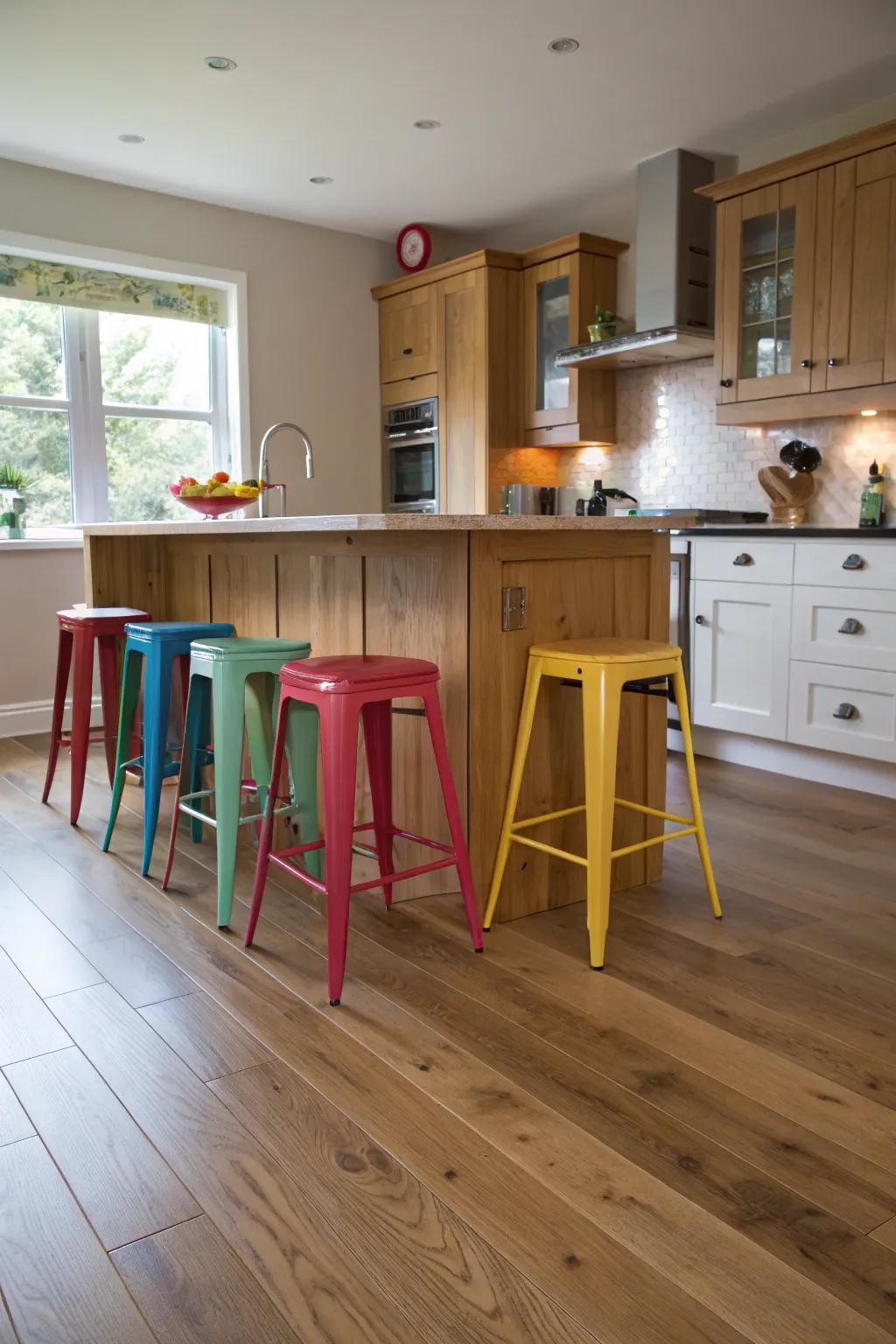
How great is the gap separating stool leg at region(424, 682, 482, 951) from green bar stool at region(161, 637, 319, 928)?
1.16 ft

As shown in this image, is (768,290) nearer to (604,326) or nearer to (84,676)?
(604,326)

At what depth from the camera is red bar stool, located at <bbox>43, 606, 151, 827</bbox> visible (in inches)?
122

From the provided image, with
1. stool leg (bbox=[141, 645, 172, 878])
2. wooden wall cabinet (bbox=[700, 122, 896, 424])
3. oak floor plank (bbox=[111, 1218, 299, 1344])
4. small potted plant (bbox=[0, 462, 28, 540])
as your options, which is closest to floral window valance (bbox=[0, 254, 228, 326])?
small potted plant (bbox=[0, 462, 28, 540])

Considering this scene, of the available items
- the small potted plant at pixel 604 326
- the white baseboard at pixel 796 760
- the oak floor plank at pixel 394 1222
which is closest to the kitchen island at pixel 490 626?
the oak floor plank at pixel 394 1222

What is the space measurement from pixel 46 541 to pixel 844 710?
3614 millimetres

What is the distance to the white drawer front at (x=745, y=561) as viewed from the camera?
12.2ft

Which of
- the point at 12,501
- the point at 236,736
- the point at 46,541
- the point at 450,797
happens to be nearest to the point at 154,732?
the point at 236,736

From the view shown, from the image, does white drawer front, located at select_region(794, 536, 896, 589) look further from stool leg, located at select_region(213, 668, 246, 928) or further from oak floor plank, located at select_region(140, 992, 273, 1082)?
oak floor plank, located at select_region(140, 992, 273, 1082)

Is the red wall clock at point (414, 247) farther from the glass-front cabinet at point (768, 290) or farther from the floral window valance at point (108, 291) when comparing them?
the glass-front cabinet at point (768, 290)

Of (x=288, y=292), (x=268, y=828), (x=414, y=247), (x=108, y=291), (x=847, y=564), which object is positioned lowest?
(x=268, y=828)

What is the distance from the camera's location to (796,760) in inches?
153

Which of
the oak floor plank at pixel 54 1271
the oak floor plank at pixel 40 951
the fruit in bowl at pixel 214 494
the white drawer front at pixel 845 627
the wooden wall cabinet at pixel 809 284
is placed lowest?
the oak floor plank at pixel 54 1271

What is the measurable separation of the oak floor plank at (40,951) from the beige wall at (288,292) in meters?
2.61

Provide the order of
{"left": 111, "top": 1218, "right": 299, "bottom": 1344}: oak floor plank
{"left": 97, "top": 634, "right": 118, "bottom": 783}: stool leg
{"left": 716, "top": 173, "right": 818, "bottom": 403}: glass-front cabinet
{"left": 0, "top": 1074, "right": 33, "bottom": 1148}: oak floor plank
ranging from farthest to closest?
{"left": 716, "top": 173, "right": 818, "bottom": 403}: glass-front cabinet
{"left": 97, "top": 634, "right": 118, "bottom": 783}: stool leg
{"left": 0, "top": 1074, "right": 33, "bottom": 1148}: oak floor plank
{"left": 111, "top": 1218, "right": 299, "bottom": 1344}: oak floor plank
